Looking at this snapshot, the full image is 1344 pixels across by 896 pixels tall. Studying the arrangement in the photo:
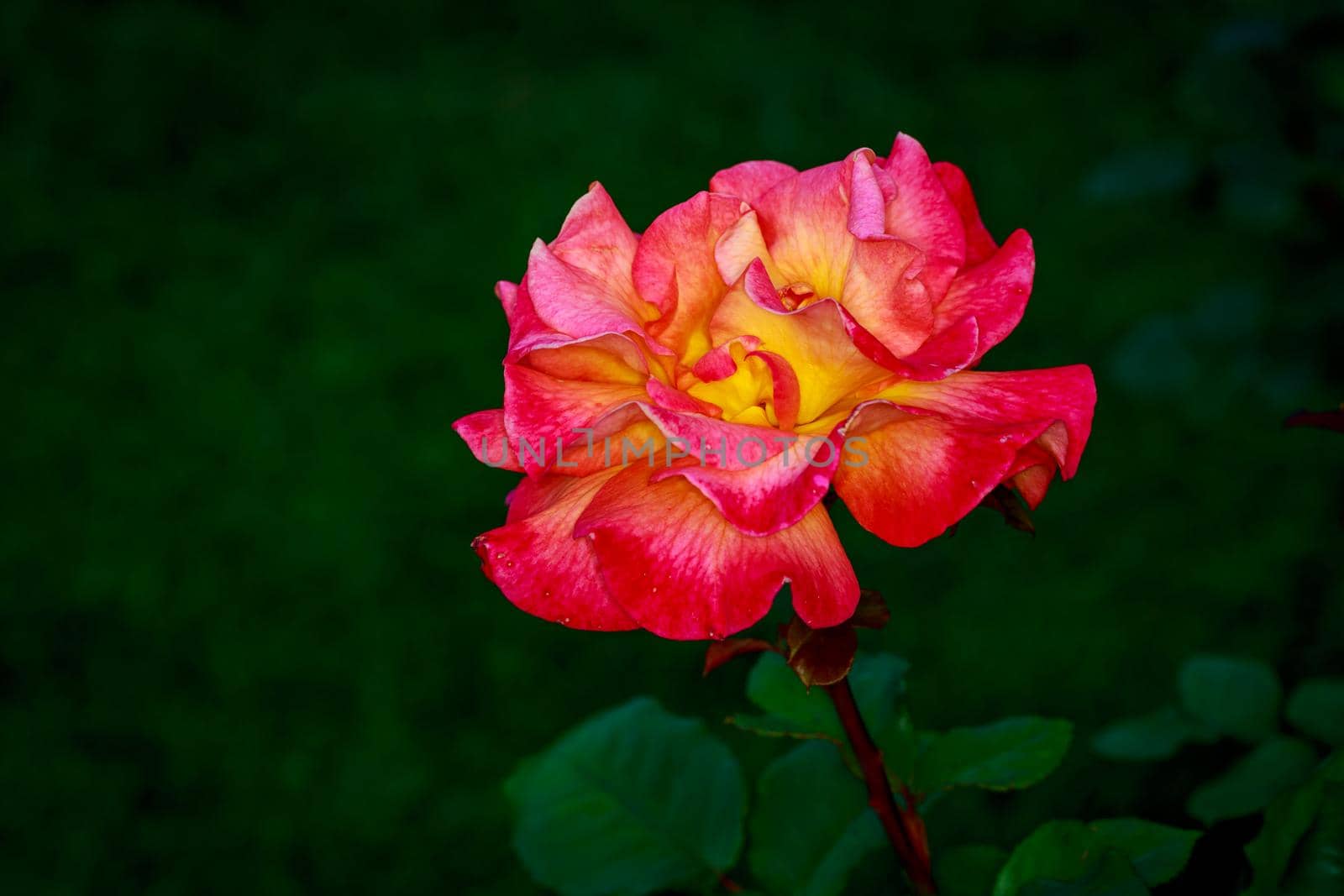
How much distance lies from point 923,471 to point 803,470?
65 millimetres

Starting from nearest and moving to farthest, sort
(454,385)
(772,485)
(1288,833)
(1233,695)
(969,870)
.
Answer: (772,485) < (1288,833) < (969,870) < (1233,695) < (454,385)

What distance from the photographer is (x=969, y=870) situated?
2.47 feet

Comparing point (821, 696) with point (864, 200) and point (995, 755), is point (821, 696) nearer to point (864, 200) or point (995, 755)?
point (995, 755)

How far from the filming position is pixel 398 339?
248 centimetres

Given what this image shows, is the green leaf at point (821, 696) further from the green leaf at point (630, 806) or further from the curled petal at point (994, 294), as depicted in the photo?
the curled petal at point (994, 294)

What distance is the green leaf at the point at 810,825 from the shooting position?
2.59 ft

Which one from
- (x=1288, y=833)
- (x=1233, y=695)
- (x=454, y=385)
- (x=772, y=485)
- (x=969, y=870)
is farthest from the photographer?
(x=454, y=385)

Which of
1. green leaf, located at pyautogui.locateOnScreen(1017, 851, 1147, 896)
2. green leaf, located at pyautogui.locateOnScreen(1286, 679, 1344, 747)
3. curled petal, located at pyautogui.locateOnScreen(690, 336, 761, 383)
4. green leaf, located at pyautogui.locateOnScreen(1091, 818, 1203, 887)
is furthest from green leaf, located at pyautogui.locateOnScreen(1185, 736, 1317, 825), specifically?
curled petal, located at pyautogui.locateOnScreen(690, 336, 761, 383)

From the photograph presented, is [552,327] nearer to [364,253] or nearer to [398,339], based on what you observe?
[398,339]

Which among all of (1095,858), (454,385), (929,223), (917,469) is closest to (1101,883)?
(1095,858)

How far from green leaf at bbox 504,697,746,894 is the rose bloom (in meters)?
0.35

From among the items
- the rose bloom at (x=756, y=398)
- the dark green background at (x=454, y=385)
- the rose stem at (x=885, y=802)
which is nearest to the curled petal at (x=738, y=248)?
the rose bloom at (x=756, y=398)

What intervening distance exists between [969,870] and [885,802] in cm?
11

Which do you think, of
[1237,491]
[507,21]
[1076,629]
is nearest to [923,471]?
[1076,629]
